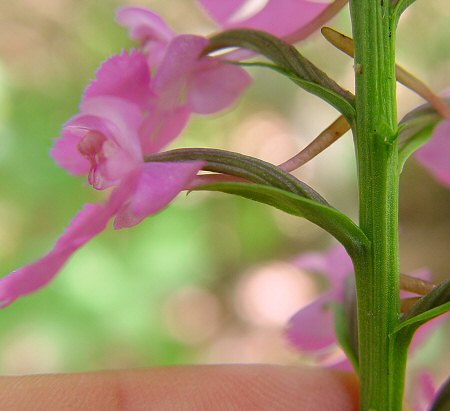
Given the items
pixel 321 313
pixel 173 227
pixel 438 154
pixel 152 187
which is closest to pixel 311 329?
pixel 321 313

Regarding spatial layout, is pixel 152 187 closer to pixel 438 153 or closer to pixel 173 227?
pixel 438 153

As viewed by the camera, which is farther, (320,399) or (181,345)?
(181,345)

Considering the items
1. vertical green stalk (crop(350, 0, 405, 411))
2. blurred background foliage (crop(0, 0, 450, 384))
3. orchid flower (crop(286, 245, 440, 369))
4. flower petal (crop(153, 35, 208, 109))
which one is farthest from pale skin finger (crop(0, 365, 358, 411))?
blurred background foliage (crop(0, 0, 450, 384))

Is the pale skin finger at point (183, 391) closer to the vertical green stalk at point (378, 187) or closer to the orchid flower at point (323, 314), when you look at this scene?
the orchid flower at point (323, 314)

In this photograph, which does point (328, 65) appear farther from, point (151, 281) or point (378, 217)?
point (378, 217)

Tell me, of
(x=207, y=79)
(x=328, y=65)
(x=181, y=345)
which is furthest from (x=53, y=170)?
(x=207, y=79)

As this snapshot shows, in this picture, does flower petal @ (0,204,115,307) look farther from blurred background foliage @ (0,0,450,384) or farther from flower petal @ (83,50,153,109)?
blurred background foliage @ (0,0,450,384)

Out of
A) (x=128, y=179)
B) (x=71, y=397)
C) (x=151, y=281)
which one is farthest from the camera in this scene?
(x=151, y=281)
